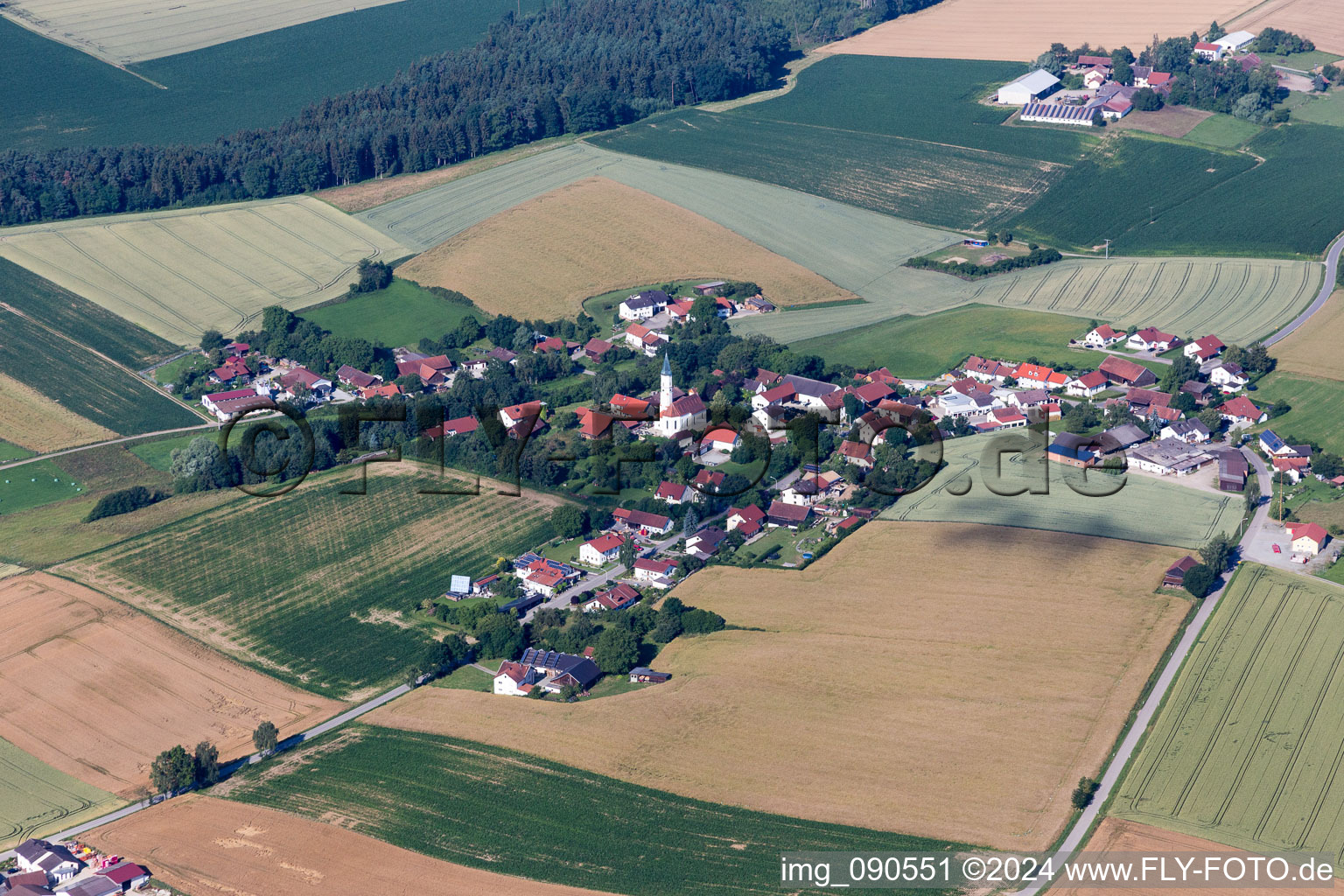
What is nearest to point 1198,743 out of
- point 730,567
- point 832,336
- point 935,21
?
point 730,567

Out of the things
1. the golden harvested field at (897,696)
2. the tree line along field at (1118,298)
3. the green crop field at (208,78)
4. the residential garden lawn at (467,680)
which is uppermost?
the green crop field at (208,78)

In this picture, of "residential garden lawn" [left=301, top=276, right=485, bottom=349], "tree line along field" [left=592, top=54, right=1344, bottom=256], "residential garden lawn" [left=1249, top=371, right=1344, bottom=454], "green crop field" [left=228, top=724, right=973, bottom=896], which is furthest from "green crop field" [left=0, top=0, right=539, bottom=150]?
"residential garden lawn" [left=1249, top=371, right=1344, bottom=454]

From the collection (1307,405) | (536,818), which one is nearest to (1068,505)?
(1307,405)

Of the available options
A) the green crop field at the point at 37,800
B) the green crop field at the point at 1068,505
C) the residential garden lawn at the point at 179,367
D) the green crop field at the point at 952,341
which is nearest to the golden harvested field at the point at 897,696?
the green crop field at the point at 1068,505

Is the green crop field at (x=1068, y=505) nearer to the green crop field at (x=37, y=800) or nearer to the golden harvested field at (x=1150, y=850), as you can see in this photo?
the golden harvested field at (x=1150, y=850)

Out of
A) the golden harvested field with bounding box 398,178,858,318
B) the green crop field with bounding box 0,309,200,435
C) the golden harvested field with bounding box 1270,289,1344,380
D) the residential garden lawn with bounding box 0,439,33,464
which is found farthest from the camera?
the golden harvested field with bounding box 398,178,858,318

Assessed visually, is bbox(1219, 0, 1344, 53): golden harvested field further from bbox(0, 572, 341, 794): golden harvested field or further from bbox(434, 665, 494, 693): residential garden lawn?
bbox(0, 572, 341, 794): golden harvested field
